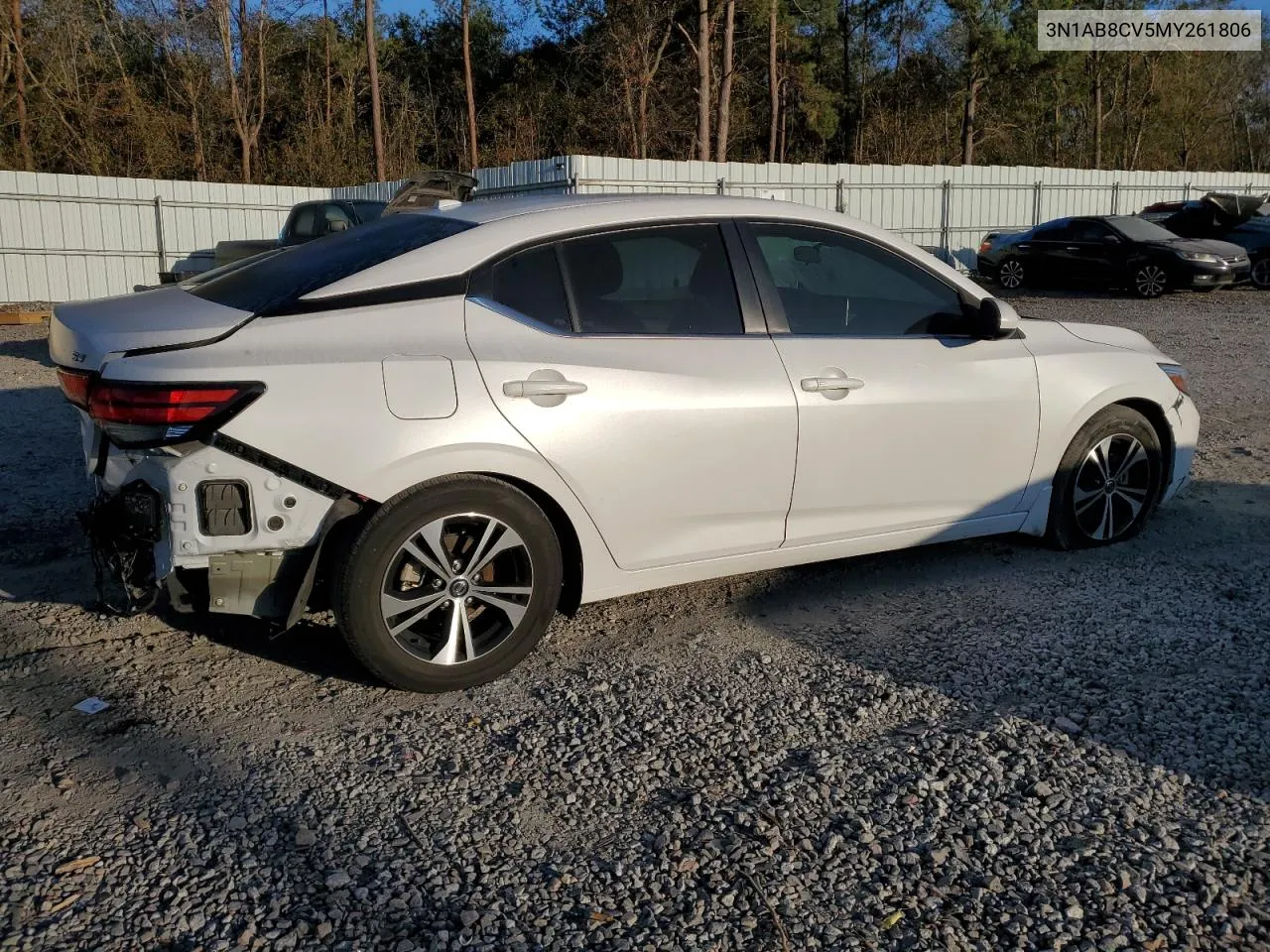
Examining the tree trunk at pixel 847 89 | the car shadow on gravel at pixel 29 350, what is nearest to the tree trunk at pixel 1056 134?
the tree trunk at pixel 847 89

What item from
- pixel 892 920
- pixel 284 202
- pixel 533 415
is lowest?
pixel 892 920

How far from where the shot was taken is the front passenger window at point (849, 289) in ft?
15.1

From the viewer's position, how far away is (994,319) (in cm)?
482

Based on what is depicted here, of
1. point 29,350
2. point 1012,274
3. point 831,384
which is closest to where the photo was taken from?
point 831,384

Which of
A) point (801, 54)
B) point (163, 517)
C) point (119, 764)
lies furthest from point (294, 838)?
point (801, 54)

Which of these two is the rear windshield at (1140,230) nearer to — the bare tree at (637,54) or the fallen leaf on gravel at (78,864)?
the bare tree at (637,54)

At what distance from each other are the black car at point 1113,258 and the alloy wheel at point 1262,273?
429 mm

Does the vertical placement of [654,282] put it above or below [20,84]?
below

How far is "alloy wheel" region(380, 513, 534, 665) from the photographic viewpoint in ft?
12.5

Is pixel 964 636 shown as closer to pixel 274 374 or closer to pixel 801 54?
pixel 274 374

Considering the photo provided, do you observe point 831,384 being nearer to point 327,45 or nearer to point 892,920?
point 892,920

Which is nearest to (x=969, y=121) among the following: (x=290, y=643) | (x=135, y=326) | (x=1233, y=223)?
(x=1233, y=223)

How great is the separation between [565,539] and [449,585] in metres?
0.49

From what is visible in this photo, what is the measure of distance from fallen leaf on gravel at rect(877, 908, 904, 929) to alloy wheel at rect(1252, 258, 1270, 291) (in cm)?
2137
